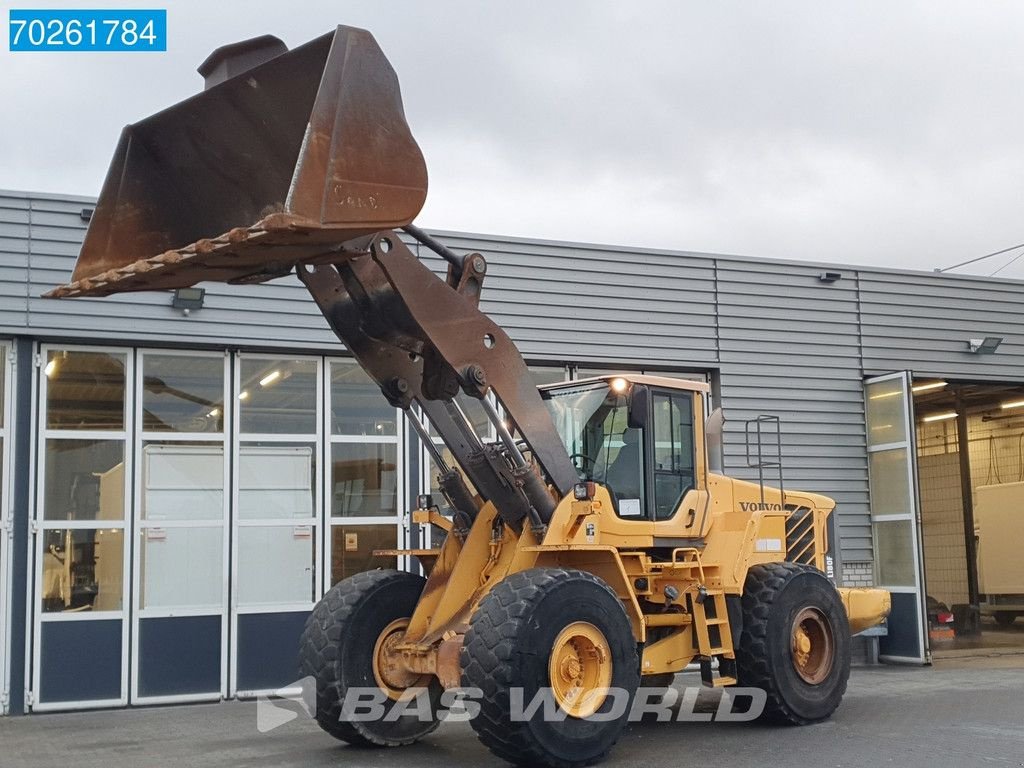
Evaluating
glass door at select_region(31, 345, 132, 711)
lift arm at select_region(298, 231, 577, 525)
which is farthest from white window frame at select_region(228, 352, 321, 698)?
lift arm at select_region(298, 231, 577, 525)

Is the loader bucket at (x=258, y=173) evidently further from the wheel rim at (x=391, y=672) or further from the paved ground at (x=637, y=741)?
the paved ground at (x=637, y=741)

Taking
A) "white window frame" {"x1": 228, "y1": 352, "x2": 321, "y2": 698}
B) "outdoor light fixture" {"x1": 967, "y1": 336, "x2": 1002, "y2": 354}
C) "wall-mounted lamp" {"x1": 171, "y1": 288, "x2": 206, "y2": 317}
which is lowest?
"white window frame" {"x1": 228, "y1": 352, "x2": 321, "y2": 698}

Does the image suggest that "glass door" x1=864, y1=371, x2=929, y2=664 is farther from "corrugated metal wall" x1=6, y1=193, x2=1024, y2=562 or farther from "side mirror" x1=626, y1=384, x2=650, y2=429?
"side mirror" x1=626, y1=384, x2=650, y2=429

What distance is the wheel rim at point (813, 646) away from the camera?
10234mm

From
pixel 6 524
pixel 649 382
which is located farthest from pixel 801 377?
pixel 6 524

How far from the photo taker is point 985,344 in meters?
16.8

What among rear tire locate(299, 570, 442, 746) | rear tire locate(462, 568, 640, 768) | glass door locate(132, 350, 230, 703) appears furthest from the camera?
glass door locate(132, 350, 230, 703)

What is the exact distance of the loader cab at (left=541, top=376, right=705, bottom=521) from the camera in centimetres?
968

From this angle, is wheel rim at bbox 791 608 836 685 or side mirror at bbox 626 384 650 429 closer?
side mirror at bbox 626 384 650 429

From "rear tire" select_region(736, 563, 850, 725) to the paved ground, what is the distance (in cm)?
22

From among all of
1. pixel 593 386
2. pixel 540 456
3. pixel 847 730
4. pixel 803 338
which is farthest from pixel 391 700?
pixel 803 338

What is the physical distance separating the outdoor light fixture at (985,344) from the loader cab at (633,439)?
820 cm

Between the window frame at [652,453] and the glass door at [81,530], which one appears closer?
the window frame at [652,453]

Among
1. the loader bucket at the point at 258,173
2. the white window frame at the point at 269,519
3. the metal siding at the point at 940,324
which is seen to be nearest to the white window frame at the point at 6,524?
the white window frame at the point at 269,519
